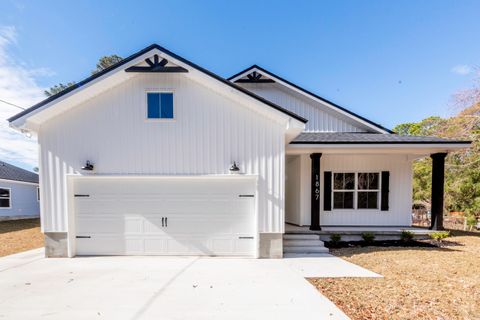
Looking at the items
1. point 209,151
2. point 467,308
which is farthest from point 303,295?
point 209,151

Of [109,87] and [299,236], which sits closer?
[109,87]

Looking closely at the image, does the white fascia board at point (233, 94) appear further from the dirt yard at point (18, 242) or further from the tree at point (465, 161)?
the tree at point (465, 161)

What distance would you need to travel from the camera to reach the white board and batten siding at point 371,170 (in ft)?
28.2

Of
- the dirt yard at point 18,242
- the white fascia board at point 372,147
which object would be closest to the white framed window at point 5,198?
the dirt yard at point 18,242

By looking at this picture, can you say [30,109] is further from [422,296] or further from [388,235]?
[388,235]

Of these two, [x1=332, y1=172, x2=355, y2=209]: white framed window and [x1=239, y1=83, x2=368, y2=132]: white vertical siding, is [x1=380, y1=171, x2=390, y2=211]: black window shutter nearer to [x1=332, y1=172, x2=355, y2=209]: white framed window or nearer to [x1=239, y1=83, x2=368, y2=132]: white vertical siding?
[x1=332, y1=172, x2=355, y2=209]: white framed window

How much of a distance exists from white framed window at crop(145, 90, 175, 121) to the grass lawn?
17.7ft

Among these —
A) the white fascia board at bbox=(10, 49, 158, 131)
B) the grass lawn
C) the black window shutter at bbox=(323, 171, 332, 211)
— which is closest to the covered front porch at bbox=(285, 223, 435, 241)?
the grass lawn

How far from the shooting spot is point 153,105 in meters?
6.11

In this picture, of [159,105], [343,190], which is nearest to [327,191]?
[343,190]

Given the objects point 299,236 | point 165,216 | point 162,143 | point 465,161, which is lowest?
point 299,236

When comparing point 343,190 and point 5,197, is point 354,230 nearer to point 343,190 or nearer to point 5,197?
point 343,190

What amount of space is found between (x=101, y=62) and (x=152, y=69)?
17.3 m

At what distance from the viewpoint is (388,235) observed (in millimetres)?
7547
